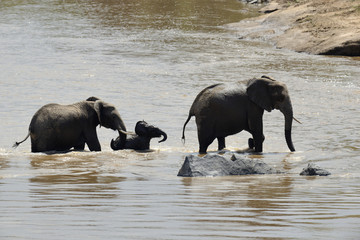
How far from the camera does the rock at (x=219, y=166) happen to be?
719cm

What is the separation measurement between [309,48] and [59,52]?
354 inches

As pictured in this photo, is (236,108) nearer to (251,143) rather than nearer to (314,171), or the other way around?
(251,143)

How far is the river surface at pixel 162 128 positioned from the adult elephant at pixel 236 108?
0.44m

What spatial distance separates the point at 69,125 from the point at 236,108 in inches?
97.7

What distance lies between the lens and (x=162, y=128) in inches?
541

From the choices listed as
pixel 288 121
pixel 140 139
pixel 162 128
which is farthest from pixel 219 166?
pixel 162 128

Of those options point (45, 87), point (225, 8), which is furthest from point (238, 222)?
point (225, 8)

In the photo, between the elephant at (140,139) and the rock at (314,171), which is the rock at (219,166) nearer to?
the rock at (314,171)

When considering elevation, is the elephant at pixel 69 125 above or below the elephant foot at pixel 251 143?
above

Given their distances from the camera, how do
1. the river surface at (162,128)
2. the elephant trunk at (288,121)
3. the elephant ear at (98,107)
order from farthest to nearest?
the elephant ear at (98,107) → the elephant trunk at (288,121) → the river surface at (162,128)

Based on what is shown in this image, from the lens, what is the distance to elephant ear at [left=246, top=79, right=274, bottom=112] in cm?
1105

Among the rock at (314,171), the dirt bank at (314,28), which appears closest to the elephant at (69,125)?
the rock at (314,171)

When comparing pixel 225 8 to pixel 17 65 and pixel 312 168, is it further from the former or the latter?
pixel 312 168

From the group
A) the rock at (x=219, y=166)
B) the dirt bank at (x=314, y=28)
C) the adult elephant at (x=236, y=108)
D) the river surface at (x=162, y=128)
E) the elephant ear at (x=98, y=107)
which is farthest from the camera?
the dirt bank at (x=314, y=28)
